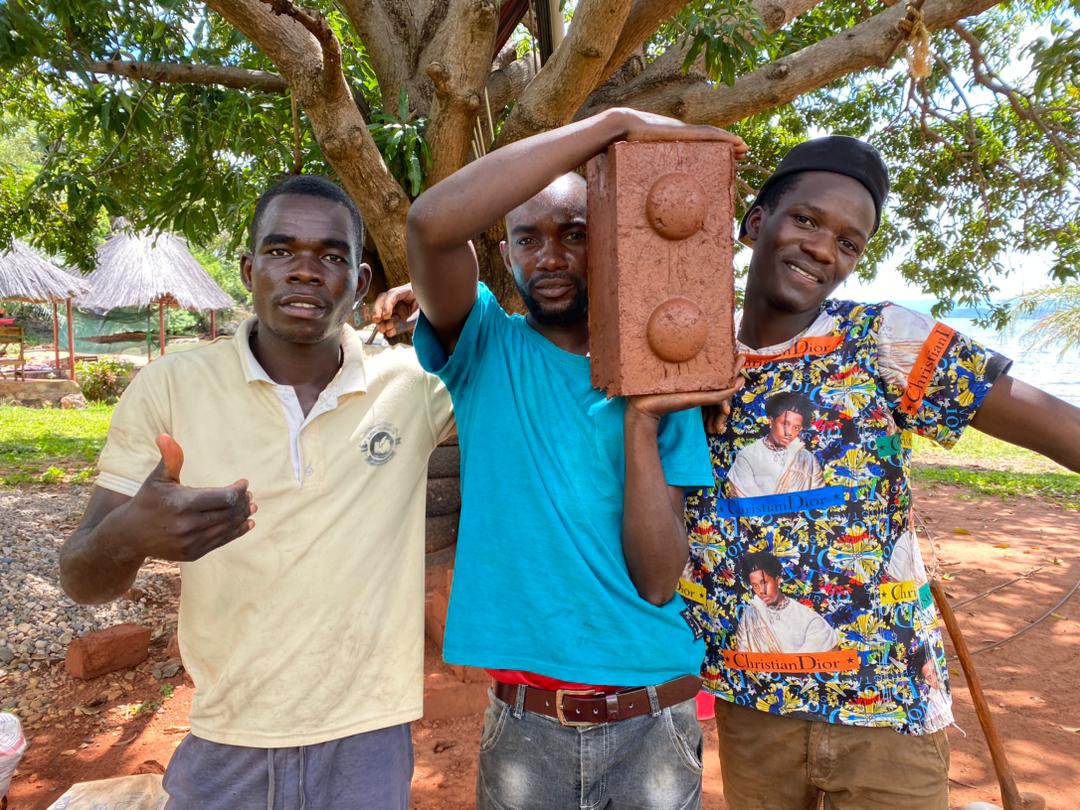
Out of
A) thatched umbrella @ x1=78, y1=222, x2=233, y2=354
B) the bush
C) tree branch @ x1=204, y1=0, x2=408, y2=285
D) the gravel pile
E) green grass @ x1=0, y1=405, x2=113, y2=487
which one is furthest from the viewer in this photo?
thatched umbrella @ x1=78, y1=222, x2=233, y2=354

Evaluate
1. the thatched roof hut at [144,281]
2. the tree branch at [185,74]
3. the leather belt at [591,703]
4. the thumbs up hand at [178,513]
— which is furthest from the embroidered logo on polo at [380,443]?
the thatched roof hut at [144,281]

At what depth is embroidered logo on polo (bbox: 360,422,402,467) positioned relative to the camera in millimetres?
1546

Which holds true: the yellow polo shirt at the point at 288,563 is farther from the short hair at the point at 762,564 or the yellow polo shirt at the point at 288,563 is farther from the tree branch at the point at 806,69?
the tree branch at the point at 806,69

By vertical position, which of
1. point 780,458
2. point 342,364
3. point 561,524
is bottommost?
point 561,524

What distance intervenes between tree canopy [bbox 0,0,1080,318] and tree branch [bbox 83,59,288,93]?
0.04ft

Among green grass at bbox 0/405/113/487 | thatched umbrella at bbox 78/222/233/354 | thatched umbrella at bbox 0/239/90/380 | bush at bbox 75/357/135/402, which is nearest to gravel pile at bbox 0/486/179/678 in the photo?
green grass at bbox 0/405/113/487

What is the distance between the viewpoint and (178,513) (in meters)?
1.08

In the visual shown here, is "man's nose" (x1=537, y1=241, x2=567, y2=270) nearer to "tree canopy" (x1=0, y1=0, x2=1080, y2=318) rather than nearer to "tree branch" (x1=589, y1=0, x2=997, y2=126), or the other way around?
"tree canopy" (x1=0, y1=0, x2=1080, y2=318)

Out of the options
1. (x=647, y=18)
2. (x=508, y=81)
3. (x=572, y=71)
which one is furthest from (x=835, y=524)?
(x=508, y=81)

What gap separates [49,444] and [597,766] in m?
9.47

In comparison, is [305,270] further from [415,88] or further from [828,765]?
[415,88]

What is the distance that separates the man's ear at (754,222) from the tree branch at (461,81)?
152cm

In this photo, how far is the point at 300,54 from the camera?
8.29 feet

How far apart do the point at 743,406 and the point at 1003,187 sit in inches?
234
